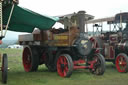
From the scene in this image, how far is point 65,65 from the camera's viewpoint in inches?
264

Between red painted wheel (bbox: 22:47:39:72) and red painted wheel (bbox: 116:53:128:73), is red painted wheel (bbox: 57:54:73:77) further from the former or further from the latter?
red painted wheel (bbox: 116:53:128:73)

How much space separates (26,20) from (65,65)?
174 cm

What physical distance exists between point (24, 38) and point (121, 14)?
3805mm

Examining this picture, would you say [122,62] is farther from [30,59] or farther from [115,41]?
[30,59]

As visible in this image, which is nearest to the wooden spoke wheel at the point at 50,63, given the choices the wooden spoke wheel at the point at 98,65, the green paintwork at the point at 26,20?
the green paintwork at the point at 26,20

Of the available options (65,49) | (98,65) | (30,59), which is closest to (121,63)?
(98,65)

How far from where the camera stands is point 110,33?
955cm

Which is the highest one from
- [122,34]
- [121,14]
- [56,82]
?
[121,14]

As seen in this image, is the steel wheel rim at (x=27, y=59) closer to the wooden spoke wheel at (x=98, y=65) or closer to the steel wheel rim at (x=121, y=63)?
the wooden spoke wheel at (x=98, y=65)

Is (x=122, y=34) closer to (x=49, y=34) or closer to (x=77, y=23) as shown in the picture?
(x=77, y=23)

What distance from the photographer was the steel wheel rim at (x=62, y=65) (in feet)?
21.9

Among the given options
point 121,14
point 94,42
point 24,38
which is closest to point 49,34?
point 24,38

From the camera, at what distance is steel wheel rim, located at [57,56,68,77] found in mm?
6686

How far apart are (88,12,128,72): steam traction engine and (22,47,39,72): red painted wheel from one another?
252 cm
